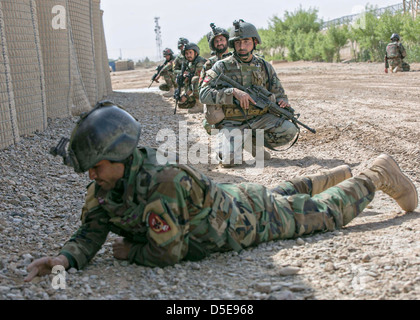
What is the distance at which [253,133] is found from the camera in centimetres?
645

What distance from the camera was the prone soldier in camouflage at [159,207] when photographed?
2732 mm

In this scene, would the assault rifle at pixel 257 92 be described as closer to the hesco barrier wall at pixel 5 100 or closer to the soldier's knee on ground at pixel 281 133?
the soldier's knee on ground at pixel 281 133

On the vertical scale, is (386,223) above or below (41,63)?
below

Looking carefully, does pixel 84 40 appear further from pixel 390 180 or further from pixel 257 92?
pixel 390 180

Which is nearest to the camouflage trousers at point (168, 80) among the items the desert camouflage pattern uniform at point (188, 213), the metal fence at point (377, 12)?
the desert camouflage pattern uniform at point (188, 213)

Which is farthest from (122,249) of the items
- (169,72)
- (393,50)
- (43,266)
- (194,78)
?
(393,50)

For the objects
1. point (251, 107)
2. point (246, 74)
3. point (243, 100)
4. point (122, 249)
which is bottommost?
point (122, 249)

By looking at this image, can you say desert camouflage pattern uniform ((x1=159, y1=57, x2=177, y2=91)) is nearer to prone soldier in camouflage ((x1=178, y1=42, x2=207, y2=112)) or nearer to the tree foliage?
prone soldier in camouflage ((x1=178, y1=42, x2=207, y2=112))

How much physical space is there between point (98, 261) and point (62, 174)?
2712mm

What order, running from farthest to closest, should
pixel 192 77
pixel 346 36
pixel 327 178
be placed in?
pixel 346 36
pixel 192 77
pixel 327 178

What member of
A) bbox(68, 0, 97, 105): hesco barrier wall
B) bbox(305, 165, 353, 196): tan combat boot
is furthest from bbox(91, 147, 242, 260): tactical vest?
bbox(68, 0, 97, 105): hesco barrier wall

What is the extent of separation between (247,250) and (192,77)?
8482mm

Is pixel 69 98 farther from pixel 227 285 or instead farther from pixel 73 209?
pixel 227 285

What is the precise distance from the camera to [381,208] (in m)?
4.30
